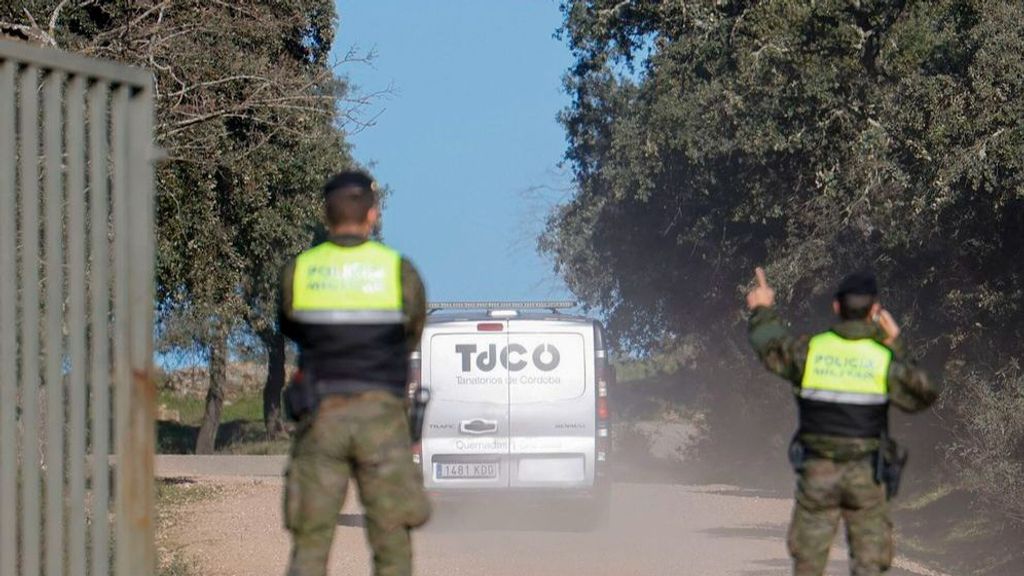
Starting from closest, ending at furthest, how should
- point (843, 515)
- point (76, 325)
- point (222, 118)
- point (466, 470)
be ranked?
1. point (76, 325)
2. point (843, 515)
3. point (466, 470)
4. point (222, 118)

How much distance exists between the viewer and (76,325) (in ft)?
20.9

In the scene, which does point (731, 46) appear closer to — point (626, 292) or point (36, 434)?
point (626, 292)

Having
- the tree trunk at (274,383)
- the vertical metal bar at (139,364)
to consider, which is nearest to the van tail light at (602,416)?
the vertical metal bar at (139,364)

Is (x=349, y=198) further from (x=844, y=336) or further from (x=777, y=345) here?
(x=844, y=336)

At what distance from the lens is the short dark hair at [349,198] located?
6.59m

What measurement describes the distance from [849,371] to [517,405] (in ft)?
29.9

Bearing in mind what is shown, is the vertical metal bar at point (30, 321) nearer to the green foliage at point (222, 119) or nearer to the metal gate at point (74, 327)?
the metal gate at point (74, 327)

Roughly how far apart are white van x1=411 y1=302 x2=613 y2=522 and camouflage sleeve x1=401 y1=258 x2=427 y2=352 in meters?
9.91

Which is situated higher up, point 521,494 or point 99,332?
point 99,332

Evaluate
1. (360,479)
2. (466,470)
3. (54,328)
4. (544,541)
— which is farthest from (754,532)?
(54,328)

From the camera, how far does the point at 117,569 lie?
661 cm

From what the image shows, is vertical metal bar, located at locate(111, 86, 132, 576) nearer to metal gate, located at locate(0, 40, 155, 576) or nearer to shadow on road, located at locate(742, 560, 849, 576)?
metal gate, located at locate(0, 40, 155, 576)

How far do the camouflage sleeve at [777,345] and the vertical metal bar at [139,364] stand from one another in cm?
281

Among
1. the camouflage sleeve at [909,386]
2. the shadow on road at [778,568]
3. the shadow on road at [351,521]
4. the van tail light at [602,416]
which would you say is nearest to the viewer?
the camouflage sleeve at [909,386]
